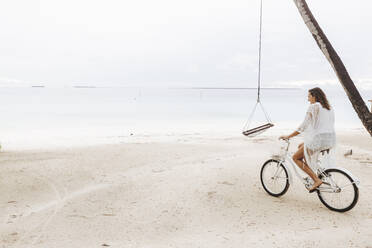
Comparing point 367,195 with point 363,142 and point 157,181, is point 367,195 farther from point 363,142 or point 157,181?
point 363,142

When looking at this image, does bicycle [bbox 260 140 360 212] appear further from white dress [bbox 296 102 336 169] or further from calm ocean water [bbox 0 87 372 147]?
calm ocean water [bbox 0 87 372 147]

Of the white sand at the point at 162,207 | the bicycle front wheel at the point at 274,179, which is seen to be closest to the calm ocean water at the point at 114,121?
the white sand at the point at 162,207

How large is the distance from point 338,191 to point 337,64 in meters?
2.14

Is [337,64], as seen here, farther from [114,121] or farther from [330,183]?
[114,121]

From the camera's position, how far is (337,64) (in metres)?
4.96

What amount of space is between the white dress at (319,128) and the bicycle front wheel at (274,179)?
38.6 inches

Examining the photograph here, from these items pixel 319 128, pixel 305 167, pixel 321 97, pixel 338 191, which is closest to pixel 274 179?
pixel 305 167

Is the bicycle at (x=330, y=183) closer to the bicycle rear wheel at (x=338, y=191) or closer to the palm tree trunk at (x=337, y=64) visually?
the bicycle rear wheel at (x=338, y=191)

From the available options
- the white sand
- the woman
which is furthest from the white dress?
the white sand

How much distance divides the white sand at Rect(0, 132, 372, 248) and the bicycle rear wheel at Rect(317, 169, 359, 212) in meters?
0.16

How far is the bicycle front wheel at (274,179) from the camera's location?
20.2 ft

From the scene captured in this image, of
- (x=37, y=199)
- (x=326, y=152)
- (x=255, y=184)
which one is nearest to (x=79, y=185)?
(x=37, y=199)

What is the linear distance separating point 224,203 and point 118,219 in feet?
6.84

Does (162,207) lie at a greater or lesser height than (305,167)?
lesser
